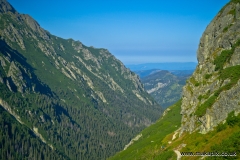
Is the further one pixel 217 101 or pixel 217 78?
pixel 217 78

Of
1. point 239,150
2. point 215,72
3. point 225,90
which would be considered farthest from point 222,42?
point 239,150

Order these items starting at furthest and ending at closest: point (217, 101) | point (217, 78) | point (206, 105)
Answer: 1. point (217, 78)
2. point (206, 105)
3. point (217, 101)

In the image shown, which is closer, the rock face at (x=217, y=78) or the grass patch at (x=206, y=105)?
the rock face at (x=217, y=78)

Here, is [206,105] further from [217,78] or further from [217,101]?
[217,78]

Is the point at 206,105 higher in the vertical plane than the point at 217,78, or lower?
lower

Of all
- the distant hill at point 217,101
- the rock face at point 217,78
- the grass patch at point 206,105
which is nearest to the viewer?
the distant hill at point 217,101

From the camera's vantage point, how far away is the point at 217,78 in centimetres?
10356

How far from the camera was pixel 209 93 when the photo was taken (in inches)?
4181

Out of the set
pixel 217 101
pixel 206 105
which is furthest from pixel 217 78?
pixel 217 101

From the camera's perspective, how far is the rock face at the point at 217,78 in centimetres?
8638

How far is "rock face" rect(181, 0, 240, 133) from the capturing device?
283 feet

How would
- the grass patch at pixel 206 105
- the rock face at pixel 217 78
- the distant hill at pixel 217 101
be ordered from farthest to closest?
the grass patch at pixel 206 105 < the rock face at pixel 217 78 < the distant hill at pixel 217 101

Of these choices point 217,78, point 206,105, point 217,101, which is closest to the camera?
point 217,101

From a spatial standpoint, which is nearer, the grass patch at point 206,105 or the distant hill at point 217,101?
the distant hill at point 217,101
